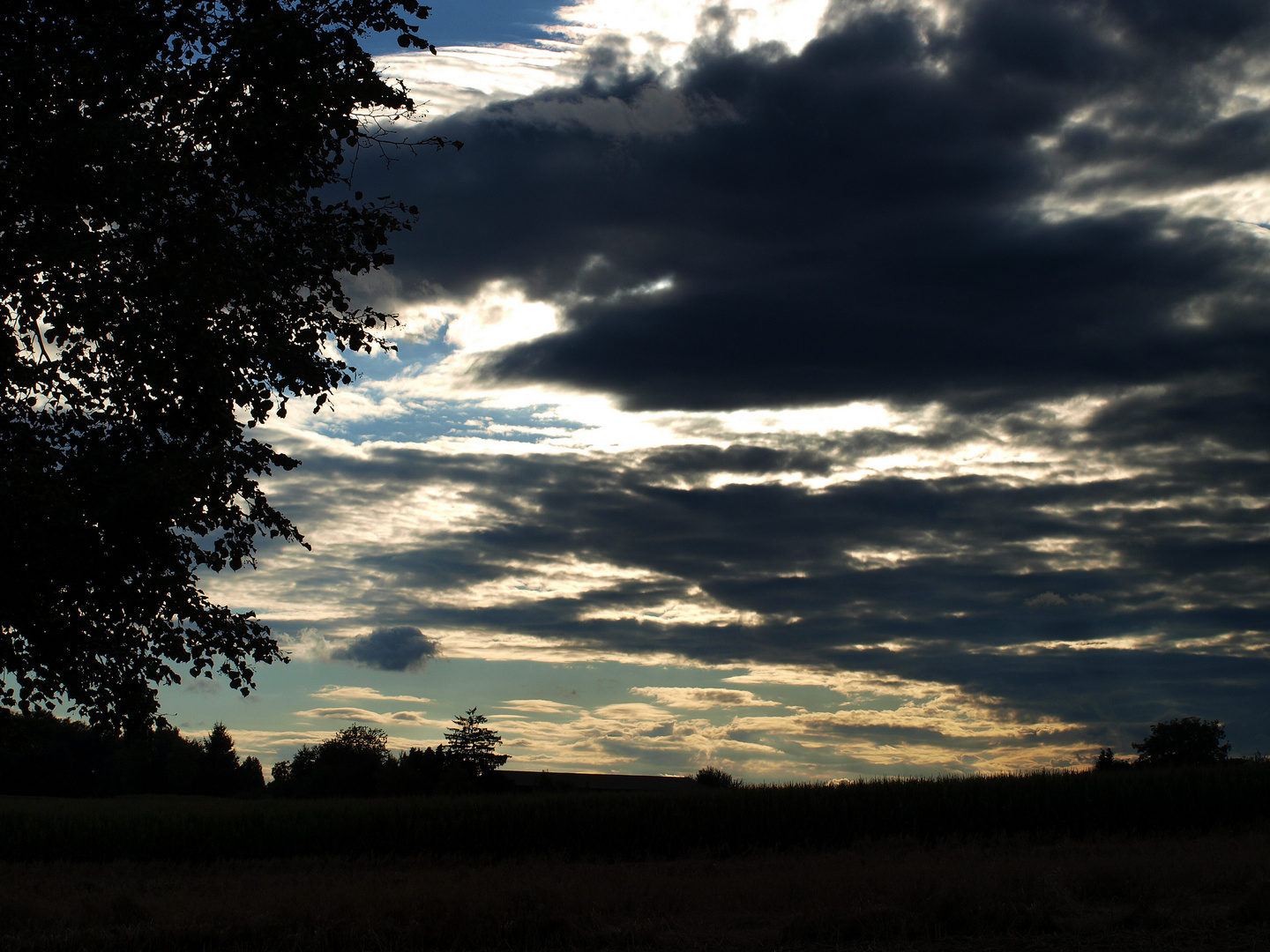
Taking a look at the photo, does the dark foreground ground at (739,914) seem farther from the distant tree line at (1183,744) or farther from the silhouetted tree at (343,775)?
the distant tree line at (1183,744)

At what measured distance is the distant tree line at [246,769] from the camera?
5356cm

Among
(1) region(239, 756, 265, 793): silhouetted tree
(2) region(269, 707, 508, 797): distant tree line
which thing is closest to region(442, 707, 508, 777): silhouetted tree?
(2) region(269, 707, 508, 797): distant tree line

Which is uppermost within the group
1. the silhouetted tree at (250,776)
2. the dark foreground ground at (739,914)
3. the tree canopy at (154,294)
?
the tree canopy at (154,294)

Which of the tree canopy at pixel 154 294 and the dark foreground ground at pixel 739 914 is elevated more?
the tree canopy at pixel 154 294

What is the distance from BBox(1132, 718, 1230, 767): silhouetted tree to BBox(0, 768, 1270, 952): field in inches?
2201

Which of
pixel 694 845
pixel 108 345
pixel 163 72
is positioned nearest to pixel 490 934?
pixel 108 345

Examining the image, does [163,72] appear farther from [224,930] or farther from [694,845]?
[694,845]

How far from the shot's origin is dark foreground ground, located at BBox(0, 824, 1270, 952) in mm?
10625

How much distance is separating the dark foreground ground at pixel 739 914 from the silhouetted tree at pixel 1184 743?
7235 cm

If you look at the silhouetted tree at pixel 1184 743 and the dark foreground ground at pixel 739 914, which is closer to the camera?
the dark foreground ground at pixel 739 914

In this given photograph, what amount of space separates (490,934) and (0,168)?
34.2 feet

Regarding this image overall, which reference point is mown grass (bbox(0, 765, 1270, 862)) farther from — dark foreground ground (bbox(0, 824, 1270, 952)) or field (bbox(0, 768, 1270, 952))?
dark foreground ground (bbox(0, 824, 1270, 952))

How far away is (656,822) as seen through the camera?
28.9 m

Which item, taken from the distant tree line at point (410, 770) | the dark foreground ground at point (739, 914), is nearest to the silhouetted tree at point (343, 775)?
the distant tree line at point (410, 770)
